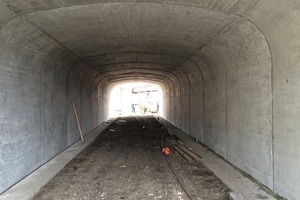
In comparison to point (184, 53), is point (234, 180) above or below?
below

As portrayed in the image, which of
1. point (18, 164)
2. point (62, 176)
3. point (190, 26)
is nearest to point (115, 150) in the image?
point (62, 176)

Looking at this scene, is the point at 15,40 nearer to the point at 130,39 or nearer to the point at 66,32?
the point at 66,32

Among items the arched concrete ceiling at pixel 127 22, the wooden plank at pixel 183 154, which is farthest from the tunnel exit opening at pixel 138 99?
the arched concrete ceiling at pixel 127 22

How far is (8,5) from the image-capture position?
13.0 feet

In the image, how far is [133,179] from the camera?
5.78 metres

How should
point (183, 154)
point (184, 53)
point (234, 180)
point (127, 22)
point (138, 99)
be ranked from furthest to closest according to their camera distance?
point (138, 99) < point (184, 53) < point (183, 154) < point (127, 22) < point (234, 180)

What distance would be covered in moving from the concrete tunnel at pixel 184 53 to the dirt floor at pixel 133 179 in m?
0.93

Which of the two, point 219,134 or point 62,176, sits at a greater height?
point 219,134

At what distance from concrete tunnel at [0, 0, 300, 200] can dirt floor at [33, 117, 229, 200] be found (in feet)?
3.07

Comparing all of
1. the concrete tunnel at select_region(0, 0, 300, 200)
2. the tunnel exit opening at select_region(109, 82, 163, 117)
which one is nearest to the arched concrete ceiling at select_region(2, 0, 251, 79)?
the concrete tunnel at select_region(0, 0, 300, 200)

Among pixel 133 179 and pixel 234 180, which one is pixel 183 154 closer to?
pixel 234 180

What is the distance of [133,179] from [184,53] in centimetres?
494

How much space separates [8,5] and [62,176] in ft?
12.8

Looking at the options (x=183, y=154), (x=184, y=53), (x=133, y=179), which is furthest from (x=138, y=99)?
(x=133, y=179)
